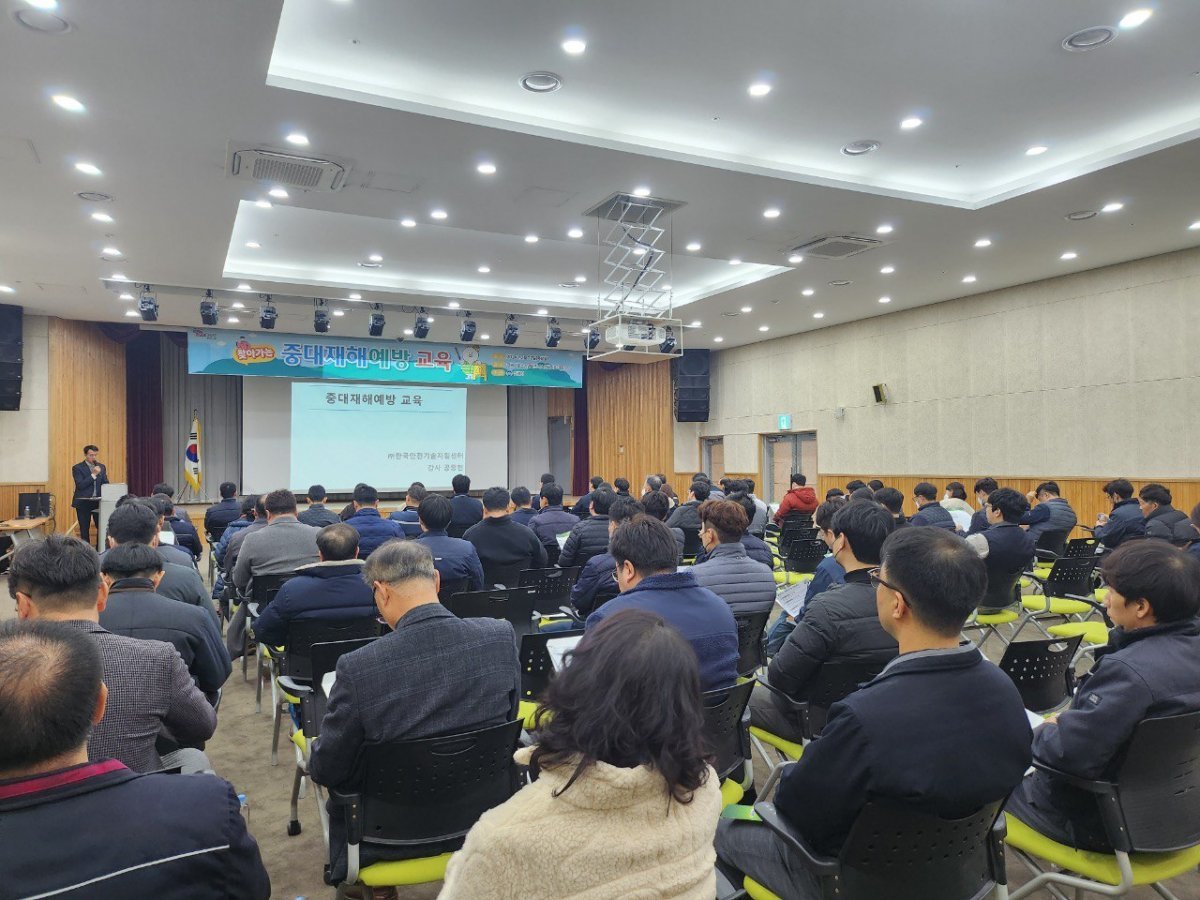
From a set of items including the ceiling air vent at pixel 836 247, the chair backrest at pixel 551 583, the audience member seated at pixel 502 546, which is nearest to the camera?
the chair backrest at pixel 551 583

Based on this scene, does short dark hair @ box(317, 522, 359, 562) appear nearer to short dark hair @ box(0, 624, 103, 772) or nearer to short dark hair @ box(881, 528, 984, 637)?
short dark hair @ box(0, 624, 103, 772)

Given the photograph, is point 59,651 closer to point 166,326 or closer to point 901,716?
point 901,716

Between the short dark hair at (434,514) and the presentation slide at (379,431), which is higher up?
the presentation slide at (379,431)

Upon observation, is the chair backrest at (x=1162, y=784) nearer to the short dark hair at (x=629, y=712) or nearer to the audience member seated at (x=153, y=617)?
the short dark hair at (x=629, y=712)

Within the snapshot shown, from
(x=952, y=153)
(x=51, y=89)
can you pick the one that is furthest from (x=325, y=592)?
(x=952, y=153)

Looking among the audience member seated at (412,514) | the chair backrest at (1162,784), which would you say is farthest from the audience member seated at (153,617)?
the audience member seated at (412,514)

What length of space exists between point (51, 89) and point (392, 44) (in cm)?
225

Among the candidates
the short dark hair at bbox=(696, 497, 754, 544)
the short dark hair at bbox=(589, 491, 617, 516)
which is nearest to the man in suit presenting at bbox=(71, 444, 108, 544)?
the short dark hair at bbox=(589, 491, 617, 516)

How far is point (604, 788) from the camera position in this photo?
1.08 m

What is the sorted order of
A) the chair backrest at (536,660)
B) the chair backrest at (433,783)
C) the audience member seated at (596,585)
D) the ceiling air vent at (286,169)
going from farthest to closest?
the ceiling air vent at (286,169) → the audience member seated at (596,585) → the chair backrest at (536,660) → the chair backrest at (433,783)

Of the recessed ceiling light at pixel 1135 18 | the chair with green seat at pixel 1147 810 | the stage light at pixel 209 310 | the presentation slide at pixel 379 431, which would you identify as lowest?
the chair with green seat at pixel 1147 810

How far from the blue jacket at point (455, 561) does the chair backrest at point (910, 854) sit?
3022 millimetres

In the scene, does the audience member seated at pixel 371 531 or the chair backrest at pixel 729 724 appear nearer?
the chair backrest at pixel 729 724

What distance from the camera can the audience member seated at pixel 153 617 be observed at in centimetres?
243
